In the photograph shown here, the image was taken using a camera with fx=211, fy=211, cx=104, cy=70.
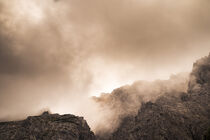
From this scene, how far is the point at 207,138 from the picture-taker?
7136 inches

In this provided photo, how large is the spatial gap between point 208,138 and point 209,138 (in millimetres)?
2381

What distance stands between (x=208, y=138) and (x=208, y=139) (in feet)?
3.11

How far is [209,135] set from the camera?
17900cm

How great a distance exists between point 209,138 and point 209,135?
3385 mm

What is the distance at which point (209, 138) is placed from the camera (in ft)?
579

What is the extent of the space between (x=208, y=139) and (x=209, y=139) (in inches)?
83.1

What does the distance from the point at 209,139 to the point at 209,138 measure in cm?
83

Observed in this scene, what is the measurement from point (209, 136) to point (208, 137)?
189cm

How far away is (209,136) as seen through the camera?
17775 cm

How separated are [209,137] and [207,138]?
15.8ft

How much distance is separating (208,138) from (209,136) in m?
2.20

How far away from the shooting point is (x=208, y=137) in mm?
179125

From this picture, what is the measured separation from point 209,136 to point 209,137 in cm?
103

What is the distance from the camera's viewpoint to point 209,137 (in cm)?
17700
